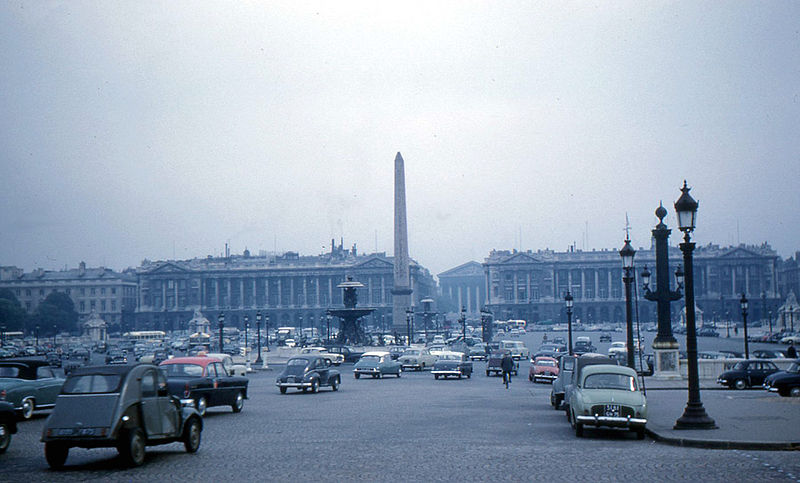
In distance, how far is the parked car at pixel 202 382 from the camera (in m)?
24.2

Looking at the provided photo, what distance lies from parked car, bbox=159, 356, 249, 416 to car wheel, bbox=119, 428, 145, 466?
8510 mm

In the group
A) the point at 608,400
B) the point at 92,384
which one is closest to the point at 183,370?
the point at 92,384

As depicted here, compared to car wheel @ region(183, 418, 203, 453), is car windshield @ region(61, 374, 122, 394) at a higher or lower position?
higher

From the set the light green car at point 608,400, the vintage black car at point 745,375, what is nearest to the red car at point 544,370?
the vintage black car at point 745,375

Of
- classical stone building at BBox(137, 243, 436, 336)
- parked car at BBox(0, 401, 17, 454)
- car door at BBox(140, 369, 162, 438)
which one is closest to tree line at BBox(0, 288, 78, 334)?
classical stone building at BBox(137, 243, 436, 336)

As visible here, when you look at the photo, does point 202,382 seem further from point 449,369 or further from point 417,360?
point 417,360

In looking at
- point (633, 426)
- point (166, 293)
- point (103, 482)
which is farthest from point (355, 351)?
point (166, 293)

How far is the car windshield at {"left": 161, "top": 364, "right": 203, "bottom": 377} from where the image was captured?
25.1 meters

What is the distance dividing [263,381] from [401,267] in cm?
3833

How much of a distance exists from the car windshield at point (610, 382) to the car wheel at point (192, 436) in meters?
8.25

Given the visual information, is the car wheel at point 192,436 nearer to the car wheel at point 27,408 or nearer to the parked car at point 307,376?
the car wheel at point 27,408

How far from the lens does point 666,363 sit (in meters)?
38.6

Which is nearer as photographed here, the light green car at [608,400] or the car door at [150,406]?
the car door at [150,406]

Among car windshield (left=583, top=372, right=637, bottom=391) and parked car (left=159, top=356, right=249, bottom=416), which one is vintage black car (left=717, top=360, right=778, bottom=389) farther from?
parked car (left=159, top=356, right=249, bottom=416)
